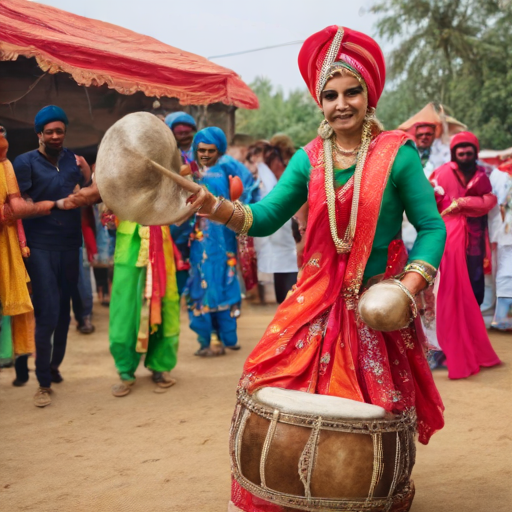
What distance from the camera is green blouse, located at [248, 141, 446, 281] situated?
2.66 m

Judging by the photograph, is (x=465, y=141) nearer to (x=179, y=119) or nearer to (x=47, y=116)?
(x=179, y=119)

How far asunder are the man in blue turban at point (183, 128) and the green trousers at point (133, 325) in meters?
1.32

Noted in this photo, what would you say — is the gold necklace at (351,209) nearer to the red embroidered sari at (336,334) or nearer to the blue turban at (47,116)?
the red embroidered sari at (336,334)

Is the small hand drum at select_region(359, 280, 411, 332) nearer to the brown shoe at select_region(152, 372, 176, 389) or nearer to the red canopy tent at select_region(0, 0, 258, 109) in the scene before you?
the brown shoe at select_region(152, 372, 176, 389)

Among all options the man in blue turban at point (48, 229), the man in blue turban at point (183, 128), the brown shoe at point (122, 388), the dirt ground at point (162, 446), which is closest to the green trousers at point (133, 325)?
the brown shoe at point (122, 388)

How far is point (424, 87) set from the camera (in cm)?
1859

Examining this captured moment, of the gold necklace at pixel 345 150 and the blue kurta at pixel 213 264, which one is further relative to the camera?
the blue kurta at pixel 213 264

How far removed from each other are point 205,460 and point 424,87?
16317 millimetres

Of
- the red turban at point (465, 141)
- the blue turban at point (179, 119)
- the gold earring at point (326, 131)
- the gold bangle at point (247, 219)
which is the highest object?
A: the blue turban at point (179, 119)

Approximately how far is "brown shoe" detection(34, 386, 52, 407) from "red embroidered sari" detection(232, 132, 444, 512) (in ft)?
9.53

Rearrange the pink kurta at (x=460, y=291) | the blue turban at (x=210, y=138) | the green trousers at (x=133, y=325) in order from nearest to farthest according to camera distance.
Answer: the green trousers at (x=133, y=325)
the pink kurta at (x=460, y=291)
the blue turban at (x=210, y=138)

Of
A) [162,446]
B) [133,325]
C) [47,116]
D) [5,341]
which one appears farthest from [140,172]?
[5,341]

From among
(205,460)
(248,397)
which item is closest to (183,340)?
(205,460)

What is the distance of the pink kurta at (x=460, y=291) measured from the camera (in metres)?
5.93
